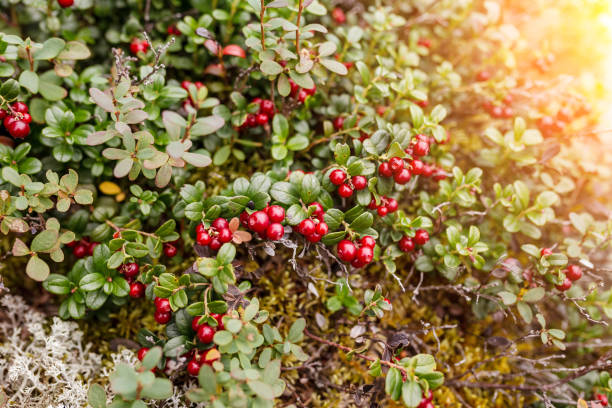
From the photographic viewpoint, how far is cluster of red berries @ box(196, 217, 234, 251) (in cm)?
193

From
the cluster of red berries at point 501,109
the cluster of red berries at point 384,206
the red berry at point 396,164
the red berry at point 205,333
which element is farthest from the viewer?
the cluster of red berries at point 501,109

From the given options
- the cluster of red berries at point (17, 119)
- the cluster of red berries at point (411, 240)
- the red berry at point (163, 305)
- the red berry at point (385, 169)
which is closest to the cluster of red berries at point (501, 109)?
the cluster of red berries at point (411, 240)

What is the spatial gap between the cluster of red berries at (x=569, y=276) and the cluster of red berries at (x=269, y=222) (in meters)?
1.50

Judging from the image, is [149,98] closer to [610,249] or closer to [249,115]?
[249,115]

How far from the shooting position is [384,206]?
2223mm

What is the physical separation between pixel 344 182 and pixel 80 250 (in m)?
1.42

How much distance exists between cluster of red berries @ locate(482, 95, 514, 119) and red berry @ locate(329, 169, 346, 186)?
1.43m

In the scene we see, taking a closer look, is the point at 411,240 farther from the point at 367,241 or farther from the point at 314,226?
the point at 314,226

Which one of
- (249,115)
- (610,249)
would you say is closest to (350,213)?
(249,115)

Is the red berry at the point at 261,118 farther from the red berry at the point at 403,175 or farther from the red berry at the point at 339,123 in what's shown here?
the red berry at the point at 403,175

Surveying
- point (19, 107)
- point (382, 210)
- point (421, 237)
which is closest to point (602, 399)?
point (421, 237)

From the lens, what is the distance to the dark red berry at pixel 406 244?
2.32 m

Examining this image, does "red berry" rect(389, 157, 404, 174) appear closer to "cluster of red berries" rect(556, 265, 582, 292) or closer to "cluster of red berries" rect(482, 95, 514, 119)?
"cluster of red berries" rect(556, 265, 582, 292)

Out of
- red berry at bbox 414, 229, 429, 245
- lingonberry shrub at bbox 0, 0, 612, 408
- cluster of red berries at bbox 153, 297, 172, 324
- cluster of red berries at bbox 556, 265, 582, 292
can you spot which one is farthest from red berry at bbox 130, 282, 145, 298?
cluster of red berries at bbox 556, 265, 582, 292
